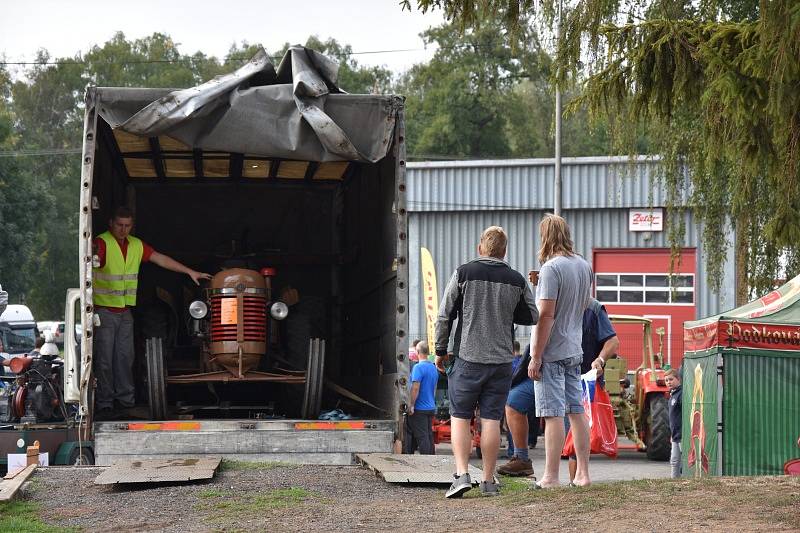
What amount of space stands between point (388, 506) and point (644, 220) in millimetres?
28747

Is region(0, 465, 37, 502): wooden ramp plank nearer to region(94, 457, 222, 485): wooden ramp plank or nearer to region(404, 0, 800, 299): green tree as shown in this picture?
region(94, 457, 222, 485): wooden ramp plank

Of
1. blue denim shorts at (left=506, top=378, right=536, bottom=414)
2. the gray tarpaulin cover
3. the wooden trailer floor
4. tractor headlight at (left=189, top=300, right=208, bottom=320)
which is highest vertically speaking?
the gray tarpaulin cover

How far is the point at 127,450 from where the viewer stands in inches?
392

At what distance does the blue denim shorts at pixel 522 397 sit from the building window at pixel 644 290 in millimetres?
26259

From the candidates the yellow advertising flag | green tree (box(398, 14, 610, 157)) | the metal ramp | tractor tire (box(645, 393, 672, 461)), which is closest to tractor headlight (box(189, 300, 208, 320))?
the metal ramp

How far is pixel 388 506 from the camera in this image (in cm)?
783

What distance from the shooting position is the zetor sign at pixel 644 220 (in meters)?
35.2

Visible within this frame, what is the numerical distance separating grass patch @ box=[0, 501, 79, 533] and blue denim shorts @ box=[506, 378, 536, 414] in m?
3.56

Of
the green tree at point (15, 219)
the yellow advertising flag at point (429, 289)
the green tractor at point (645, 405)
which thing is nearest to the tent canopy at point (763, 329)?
the green tractor at point (645, 405)

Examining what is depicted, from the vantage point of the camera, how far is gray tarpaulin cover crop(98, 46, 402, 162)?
1006cm

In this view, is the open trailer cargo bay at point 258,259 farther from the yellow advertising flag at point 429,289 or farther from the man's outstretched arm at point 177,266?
the yellow advertising flag at point 429,289

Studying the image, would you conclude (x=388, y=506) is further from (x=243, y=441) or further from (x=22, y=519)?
(x=243, y=441)

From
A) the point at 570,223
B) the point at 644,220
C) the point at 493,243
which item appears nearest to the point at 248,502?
the point at 493,243

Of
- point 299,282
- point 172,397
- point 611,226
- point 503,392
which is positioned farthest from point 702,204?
point 611,226
